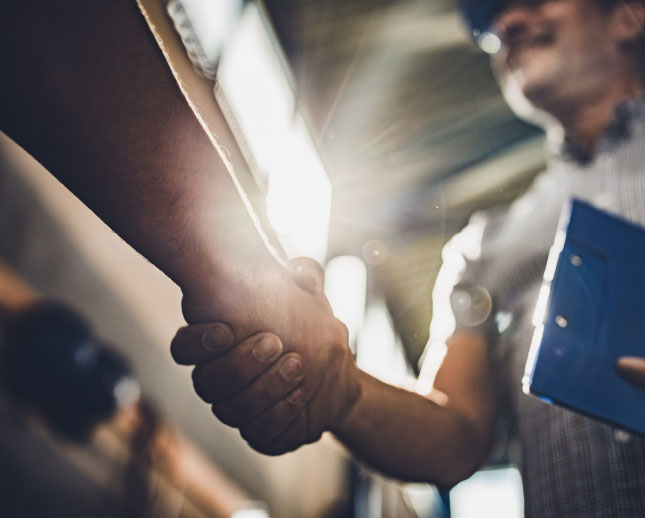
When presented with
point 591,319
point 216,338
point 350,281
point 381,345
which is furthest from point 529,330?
point 381,345

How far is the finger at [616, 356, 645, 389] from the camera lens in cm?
57

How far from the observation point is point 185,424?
1.54 meters

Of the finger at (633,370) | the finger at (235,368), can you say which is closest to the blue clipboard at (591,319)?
the finger at (633,370)

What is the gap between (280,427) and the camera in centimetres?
58

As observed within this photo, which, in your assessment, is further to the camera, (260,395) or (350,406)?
(350,406)

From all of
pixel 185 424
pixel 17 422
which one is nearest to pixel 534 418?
pixel 17 422

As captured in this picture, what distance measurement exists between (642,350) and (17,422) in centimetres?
116

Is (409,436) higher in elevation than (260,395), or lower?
lower

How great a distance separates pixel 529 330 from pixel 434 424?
246 mm

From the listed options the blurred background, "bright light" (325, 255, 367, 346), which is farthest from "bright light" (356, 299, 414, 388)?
"bright light" (325, 255, 367, 346)

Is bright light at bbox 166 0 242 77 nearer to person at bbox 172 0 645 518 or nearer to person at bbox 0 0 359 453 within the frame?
person at bbox 172 0 645 518

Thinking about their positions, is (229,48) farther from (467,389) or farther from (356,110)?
(467,389)

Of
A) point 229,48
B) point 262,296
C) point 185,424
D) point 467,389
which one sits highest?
point 262,296

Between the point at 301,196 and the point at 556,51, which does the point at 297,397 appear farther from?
the point at 301,196
